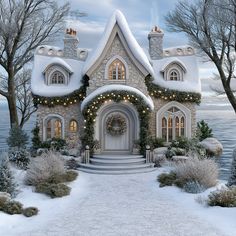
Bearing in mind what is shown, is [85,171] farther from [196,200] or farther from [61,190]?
[196,200]

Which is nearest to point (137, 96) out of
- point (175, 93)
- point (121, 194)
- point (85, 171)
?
point (175, 93)

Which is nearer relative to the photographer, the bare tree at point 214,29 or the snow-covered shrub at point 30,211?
the snow-covered shrub at point 30,211

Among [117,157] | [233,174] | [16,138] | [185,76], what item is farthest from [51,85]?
[233,174]

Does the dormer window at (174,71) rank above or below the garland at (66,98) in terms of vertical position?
above

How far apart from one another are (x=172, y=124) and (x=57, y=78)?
288 inches

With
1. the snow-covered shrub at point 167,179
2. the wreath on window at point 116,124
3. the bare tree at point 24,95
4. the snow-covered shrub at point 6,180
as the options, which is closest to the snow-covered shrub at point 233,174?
the snow-covered shrub at point 167,179

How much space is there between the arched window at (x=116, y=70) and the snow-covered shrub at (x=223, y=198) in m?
9.45

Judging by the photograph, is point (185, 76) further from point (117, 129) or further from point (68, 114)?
point (68, 114)

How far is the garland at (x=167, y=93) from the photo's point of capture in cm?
1781

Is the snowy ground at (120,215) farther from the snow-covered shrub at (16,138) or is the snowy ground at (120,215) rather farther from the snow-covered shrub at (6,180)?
the snow-covered shrub at (16,138)

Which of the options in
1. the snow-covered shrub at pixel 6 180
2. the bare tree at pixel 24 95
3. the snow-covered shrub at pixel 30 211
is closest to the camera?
the snow-covered shrub at pixel 30 211

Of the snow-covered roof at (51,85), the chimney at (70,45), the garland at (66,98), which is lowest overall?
the garland at (66,98)

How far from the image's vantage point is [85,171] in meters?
14.9

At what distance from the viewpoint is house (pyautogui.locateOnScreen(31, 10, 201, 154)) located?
16.4m
